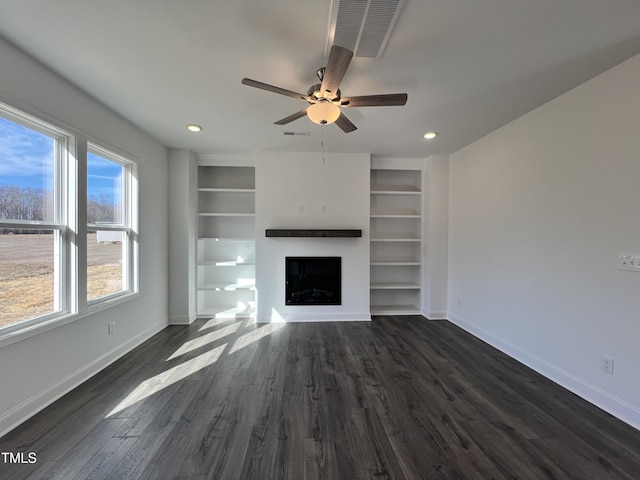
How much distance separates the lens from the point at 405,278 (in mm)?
4500

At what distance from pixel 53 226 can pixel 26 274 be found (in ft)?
1.31

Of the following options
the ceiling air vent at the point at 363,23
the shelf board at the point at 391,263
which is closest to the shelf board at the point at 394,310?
the shelf board at the point at 391,263

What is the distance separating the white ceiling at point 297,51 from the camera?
1.42 meters

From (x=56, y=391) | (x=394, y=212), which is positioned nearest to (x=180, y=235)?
(x=56, y=391)

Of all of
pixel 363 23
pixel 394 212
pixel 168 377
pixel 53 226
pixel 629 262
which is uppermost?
pixel 363 23

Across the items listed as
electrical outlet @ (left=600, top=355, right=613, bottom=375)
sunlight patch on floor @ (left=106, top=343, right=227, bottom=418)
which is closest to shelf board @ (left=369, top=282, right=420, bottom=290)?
electrical outlet @ (left=600, top=355, right=613, bottom=375)

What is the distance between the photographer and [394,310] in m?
4.29

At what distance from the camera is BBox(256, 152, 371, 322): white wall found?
390cm

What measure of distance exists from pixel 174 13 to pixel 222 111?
1133 mm

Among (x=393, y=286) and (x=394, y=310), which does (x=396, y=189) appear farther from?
(x=394, y=310)

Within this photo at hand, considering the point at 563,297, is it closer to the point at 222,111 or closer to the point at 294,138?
the point at 294,138

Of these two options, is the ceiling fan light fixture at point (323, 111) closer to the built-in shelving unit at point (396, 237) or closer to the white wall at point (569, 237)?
the white wall at point (569, 237)

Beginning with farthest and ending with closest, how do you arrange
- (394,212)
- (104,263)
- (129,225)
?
1. (394,212)
2. (129,225)
3. (104,263)

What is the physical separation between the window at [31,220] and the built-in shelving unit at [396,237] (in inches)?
148
